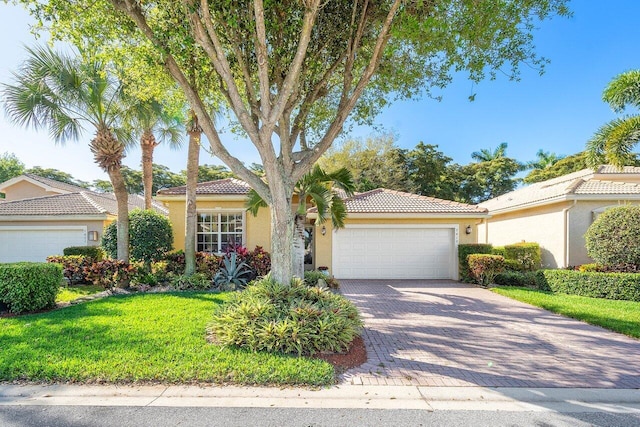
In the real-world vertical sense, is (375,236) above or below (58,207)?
below

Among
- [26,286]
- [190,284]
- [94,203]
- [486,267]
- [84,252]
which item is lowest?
[190,284]

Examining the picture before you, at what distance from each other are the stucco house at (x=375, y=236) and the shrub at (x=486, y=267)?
4.43 feet

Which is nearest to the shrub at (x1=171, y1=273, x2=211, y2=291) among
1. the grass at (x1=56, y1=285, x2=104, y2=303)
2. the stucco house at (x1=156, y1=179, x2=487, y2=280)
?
the grass at (x1=56, y1=285, x2=104, y2=303)

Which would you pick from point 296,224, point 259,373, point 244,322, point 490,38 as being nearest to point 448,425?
point 259,373

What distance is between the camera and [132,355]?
4.72 metres

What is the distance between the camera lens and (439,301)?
9.51 metres

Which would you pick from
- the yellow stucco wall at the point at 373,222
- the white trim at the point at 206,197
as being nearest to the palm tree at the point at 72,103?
the white trim at the point at 206,197

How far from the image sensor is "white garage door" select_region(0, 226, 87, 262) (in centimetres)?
1470

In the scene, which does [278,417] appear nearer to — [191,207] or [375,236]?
[191,207]

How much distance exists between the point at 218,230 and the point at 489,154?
32787 mm

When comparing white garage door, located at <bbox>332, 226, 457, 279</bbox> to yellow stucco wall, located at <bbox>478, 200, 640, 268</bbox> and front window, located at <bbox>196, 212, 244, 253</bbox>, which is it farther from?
yellow stucco wall, located at <bbox>478, 200, 640, 268</bbox>

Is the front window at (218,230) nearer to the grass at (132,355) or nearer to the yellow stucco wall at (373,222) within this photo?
the yellow stucco wall at (373,222)

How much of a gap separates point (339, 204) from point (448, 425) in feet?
23.1

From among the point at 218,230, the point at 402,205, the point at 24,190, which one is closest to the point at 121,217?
the point at 218,230
